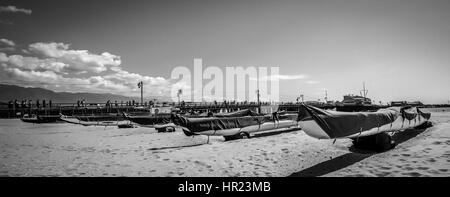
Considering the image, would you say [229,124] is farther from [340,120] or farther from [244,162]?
[340,120]

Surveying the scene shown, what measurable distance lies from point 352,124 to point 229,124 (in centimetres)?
683

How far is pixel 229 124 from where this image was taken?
13414 mm

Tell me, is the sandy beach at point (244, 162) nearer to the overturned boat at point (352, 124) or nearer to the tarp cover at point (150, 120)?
the overturned boat at point (352, 124)

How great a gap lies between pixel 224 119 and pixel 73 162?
24.5 feet

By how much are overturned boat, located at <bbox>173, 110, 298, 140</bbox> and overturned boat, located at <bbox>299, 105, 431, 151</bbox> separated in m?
6.01

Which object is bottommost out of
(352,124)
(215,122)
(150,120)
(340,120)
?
(150,120)

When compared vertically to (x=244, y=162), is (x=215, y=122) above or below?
above

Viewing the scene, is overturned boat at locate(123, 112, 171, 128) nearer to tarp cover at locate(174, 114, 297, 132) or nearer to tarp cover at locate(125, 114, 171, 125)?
tarp cover at locate(125, 114, 171, 125)

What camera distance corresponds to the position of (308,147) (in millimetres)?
11031

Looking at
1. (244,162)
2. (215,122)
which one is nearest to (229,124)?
(215,122)

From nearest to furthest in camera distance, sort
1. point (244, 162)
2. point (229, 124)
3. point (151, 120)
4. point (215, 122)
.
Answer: point (244, 162) → point (215, 122) → point (229, 124) → point (151, 120)

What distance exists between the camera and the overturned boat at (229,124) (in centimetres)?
1238

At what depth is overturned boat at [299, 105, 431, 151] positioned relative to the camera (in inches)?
289
